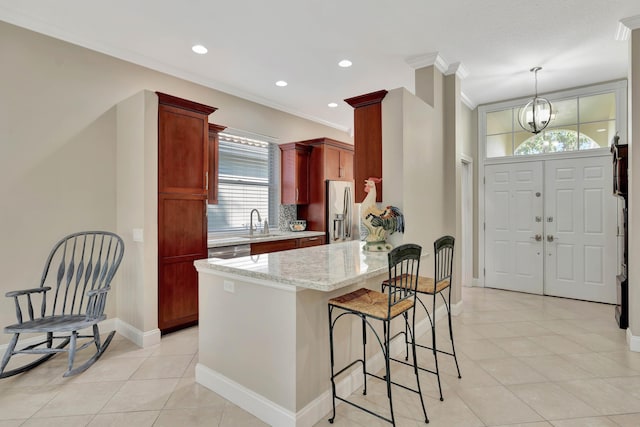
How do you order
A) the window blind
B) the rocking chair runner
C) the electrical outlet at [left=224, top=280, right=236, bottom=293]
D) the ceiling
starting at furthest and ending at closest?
the window blind, the ceiling, the rocking chair runner, the electrical outlet at [left=224, top=280, right=236, bottom=293]

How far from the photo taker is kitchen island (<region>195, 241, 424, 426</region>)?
1.89 meters

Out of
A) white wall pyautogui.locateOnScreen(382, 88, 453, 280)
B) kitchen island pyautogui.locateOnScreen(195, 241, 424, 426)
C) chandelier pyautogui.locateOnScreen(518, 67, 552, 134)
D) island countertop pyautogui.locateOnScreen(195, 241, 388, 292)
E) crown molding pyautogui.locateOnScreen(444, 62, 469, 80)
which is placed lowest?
kitchen island pyautogui.locateOnScreen(195, 241, 424, 426)

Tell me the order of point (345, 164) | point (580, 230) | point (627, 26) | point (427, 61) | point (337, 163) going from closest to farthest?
point (627, 26) → point (427, 61) → point (580, 230) → point (337, 163) → point (345, 164)

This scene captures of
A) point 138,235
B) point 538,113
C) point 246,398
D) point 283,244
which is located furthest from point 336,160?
point 246,398

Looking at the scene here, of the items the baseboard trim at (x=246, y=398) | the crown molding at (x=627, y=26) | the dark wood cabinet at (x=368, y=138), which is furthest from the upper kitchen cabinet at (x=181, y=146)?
the crown molding at (x=627, y=26)

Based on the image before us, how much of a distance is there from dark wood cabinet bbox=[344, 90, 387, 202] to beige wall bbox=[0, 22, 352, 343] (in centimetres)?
208

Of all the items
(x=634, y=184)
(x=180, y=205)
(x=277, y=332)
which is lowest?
(x=277, y=332)

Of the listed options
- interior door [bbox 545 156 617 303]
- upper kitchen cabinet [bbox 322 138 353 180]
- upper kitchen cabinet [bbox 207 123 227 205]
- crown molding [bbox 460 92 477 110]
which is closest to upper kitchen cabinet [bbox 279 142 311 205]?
upper kitchen cabinet [bbox 322 138 353 180]

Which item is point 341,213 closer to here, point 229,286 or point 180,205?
point 180,205

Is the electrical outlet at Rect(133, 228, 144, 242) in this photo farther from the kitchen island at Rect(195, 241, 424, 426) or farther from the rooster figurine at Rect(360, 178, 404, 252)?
the rooster figurine at Rect(360, 178, 404, 252)

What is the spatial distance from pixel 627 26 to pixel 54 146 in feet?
17.7

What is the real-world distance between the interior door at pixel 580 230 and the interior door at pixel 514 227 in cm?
14

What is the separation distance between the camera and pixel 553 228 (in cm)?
475

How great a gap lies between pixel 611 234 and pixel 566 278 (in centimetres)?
82
